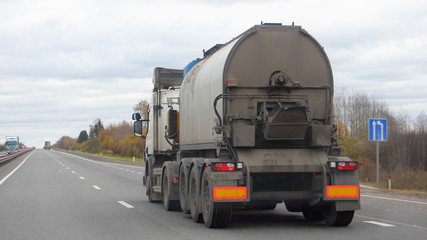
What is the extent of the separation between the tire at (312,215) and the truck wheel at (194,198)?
2171 mm

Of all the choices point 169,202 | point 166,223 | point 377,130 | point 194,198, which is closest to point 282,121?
point 194,198

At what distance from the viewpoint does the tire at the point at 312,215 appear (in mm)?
11578

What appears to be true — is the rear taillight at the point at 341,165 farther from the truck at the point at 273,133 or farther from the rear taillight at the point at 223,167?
the rear taillight at the point at 223,167

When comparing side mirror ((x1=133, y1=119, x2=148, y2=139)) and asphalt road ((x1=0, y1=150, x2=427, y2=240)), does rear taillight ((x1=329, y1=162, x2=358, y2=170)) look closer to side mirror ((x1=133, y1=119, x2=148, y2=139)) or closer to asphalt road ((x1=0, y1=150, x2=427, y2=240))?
asphalt road ((x1=0, y1=150, x2=427, y2=240))

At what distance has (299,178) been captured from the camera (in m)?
10.5

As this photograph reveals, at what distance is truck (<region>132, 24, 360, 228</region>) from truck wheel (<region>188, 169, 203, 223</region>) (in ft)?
0.12

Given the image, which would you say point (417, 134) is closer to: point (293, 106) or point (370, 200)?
point (370, 200)

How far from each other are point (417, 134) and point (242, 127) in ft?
157

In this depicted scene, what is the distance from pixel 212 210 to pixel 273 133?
1697 millimetres

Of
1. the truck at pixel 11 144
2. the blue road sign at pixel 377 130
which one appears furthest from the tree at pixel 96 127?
the blue road sign at pixel 377 130

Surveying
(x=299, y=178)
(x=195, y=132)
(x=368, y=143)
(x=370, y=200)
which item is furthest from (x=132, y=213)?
(x=368, y=143)

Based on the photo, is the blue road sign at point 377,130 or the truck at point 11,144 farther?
the truck at point 11,144

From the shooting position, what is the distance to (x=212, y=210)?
32.9 feet

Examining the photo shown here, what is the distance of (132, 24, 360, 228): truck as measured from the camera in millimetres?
10039
